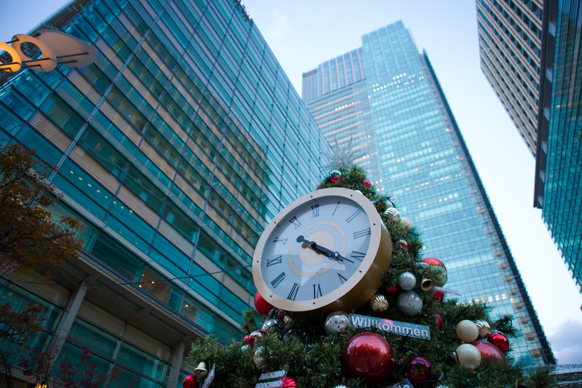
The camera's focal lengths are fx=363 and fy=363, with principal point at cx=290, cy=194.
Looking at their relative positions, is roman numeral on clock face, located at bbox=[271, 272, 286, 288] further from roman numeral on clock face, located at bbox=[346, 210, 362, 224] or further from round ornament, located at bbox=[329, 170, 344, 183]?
round ornament, located at bbox=[329, 170, 344, 183]

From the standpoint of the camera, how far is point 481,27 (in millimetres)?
63344

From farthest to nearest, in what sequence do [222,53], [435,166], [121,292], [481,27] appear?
[435,166] < [481,27] < [222,53] < [121,292]

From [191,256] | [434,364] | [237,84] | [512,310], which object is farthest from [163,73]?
[512,310]

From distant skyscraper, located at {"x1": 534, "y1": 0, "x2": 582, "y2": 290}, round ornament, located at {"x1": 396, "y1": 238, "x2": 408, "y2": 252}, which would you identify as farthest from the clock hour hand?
distant skyscraper, located at {"x1": 534, "y1": 0, "x2": 582, "y2": 290}

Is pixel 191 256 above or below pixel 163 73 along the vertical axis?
below

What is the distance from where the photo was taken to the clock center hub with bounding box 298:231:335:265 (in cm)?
445

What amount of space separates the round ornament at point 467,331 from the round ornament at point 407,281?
2.09ft

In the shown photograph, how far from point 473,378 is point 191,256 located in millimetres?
11289

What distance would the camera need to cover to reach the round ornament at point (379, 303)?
13.0 feet

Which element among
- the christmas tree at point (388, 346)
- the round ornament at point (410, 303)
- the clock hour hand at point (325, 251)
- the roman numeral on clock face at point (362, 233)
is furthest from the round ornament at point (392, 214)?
the round ornament at point (410, 303)

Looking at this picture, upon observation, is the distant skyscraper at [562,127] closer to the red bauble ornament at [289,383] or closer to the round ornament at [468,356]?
the round ornament at [468,356]

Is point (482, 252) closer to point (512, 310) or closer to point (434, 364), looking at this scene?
point (512, 310)

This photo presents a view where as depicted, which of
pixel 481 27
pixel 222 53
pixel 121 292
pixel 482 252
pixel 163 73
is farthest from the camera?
pixel 481 27

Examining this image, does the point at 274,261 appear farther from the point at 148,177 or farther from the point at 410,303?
the point at 148,177
